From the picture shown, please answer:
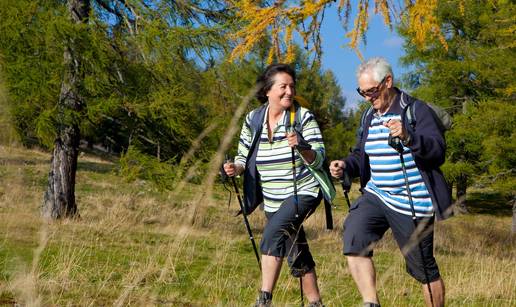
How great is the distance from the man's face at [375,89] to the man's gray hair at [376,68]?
0.02 meters

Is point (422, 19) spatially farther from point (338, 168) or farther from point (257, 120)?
point (338, 168)

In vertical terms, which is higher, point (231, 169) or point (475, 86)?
point (475, 86)

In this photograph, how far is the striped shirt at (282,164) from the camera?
4.40 meters

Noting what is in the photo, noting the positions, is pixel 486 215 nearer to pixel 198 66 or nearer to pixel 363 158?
pixel 198 66

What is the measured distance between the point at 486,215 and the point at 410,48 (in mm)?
9132

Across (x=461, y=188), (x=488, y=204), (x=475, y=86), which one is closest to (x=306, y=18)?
(x=475, y=86)

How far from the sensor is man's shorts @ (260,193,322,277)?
171 inches

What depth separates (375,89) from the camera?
12.9 ft

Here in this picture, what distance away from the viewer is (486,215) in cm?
2988

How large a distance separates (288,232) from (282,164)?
432 mm

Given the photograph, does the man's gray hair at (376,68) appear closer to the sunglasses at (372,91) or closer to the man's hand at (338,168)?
the sunglasses at (372,91)

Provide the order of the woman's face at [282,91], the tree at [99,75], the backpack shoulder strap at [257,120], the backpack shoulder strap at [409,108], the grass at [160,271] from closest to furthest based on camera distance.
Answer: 1. the backpack shoulder strap at [409,108]
2. the grass at [160,271]
3. the woman's face at [282,91]
4. the backpack shoulder strap at [257,120]
5. the tree at [99,75]

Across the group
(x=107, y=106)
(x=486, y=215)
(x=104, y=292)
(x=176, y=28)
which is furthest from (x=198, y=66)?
(x=486, y=215)

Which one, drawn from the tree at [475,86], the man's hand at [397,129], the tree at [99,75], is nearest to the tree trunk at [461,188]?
the tree at [475,86]
